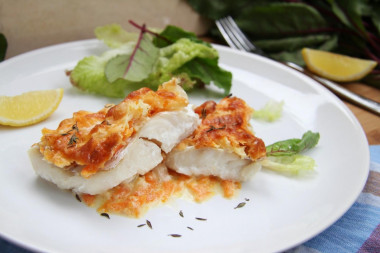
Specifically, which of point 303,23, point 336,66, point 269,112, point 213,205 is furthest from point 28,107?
point 303,23

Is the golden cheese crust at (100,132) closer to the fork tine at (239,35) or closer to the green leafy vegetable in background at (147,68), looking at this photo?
the green leafy vegetable in background at (147,68)

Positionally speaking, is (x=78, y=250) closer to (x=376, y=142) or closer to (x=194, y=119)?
(x=194, y=119)

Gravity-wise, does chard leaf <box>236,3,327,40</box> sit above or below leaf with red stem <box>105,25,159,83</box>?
above

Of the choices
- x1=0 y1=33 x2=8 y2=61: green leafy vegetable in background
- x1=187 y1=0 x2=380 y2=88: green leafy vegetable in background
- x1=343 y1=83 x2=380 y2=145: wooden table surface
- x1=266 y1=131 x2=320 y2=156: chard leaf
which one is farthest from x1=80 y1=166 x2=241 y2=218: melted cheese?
x1=187 y1=0 x2=380 y2=88: green leafy vegetable in background

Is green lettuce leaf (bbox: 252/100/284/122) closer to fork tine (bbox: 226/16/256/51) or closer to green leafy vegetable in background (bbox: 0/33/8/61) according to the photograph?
fork tine (bbox: 226/16/256/51)

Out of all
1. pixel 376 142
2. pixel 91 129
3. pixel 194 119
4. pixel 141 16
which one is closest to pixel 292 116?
pixel 376 142

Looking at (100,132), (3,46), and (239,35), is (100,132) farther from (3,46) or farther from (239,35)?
(239,35)

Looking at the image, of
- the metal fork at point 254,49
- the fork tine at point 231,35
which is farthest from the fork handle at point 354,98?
the fork tine at point 231,35
